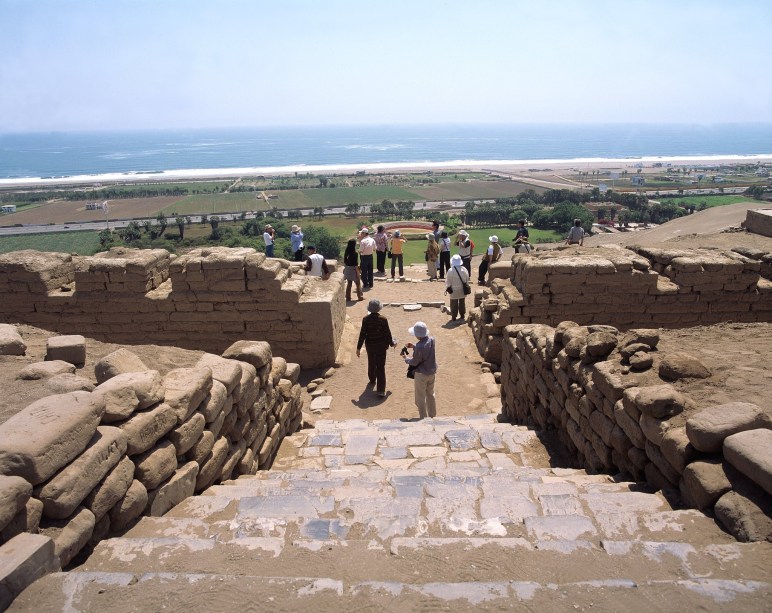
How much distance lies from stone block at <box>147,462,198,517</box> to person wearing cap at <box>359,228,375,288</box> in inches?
453

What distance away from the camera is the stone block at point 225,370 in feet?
18.3

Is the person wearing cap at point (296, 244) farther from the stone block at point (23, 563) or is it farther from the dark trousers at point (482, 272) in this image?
the stone block at point (23, 563)

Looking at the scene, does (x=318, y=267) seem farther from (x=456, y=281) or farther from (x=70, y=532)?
(x=70, y=532)

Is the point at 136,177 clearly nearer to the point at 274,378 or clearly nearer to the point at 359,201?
the point at 359,201

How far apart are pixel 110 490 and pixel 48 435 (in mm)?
570

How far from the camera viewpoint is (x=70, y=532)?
322 centimetres

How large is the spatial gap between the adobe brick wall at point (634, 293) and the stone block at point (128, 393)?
743 centimetres

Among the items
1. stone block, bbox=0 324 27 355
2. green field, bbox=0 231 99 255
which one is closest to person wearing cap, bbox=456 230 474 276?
stone block, bbox=0 324 27 355

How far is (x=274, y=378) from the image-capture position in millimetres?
7352

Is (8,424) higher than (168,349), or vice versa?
(8,424)

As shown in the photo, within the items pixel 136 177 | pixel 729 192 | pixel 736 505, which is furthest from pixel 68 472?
pixel 136 177

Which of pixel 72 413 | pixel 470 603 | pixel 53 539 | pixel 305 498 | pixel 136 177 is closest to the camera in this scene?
pixel 470 603

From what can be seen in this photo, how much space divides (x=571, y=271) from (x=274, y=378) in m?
6.08

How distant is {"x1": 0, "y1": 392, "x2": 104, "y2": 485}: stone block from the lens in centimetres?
315
